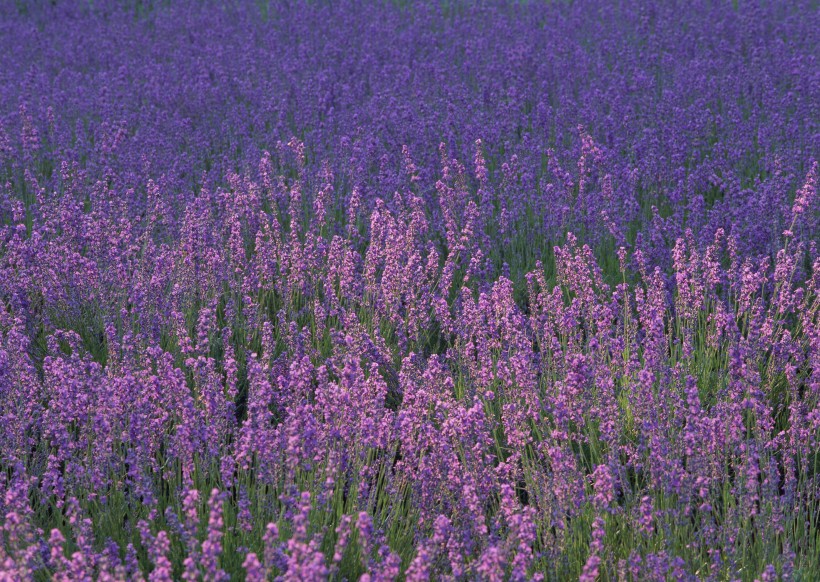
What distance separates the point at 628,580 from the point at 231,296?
2123 mm

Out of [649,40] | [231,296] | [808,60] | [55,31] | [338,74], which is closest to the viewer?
[231,296]

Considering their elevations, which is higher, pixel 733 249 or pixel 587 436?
pixel 733 249

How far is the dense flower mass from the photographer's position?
8.29 feet

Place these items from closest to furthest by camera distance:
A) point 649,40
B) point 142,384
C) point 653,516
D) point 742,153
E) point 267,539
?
point 267,539 → point 653,516 → point 142,384 → point 742,153 → point 649,40

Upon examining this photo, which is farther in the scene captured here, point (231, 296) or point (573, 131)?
point (573, 131)

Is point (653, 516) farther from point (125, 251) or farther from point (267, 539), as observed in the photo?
point (125, 251)

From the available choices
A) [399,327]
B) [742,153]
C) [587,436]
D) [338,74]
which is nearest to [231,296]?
[399,327]

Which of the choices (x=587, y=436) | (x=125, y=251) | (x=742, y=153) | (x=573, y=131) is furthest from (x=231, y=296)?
(x=742, y=153)

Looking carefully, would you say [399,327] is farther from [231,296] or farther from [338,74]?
[338,74]

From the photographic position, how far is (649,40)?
299 inches

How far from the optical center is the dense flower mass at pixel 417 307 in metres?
2.53

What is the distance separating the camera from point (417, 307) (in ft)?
12.6

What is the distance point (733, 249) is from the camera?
387 centimetres

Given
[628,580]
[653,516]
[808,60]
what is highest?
[808,60]
